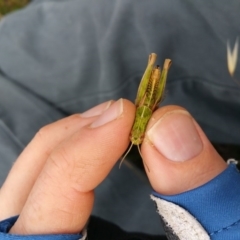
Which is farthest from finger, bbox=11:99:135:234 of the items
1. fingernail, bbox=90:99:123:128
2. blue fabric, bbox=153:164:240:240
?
blue fabric, bbox=153:164:240:240

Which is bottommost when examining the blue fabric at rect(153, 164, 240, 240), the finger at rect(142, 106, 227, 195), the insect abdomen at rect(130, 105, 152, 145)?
the blue fabric at rect(153, 164, 240, 240)

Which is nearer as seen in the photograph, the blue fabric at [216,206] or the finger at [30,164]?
the blue fabric at [216,206]

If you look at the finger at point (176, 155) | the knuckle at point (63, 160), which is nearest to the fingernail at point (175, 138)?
the finger at point (176, 155)

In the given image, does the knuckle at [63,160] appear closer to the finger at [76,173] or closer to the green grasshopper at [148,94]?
the finger at [76,173]

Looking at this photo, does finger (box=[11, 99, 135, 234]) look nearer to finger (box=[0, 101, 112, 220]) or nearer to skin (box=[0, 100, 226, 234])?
skin (box=[0, 100, 226, 234])

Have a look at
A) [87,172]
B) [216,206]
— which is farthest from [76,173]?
[216,206]

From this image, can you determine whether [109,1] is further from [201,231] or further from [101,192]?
[201,231]

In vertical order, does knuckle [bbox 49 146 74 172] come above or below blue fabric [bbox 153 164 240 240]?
above
